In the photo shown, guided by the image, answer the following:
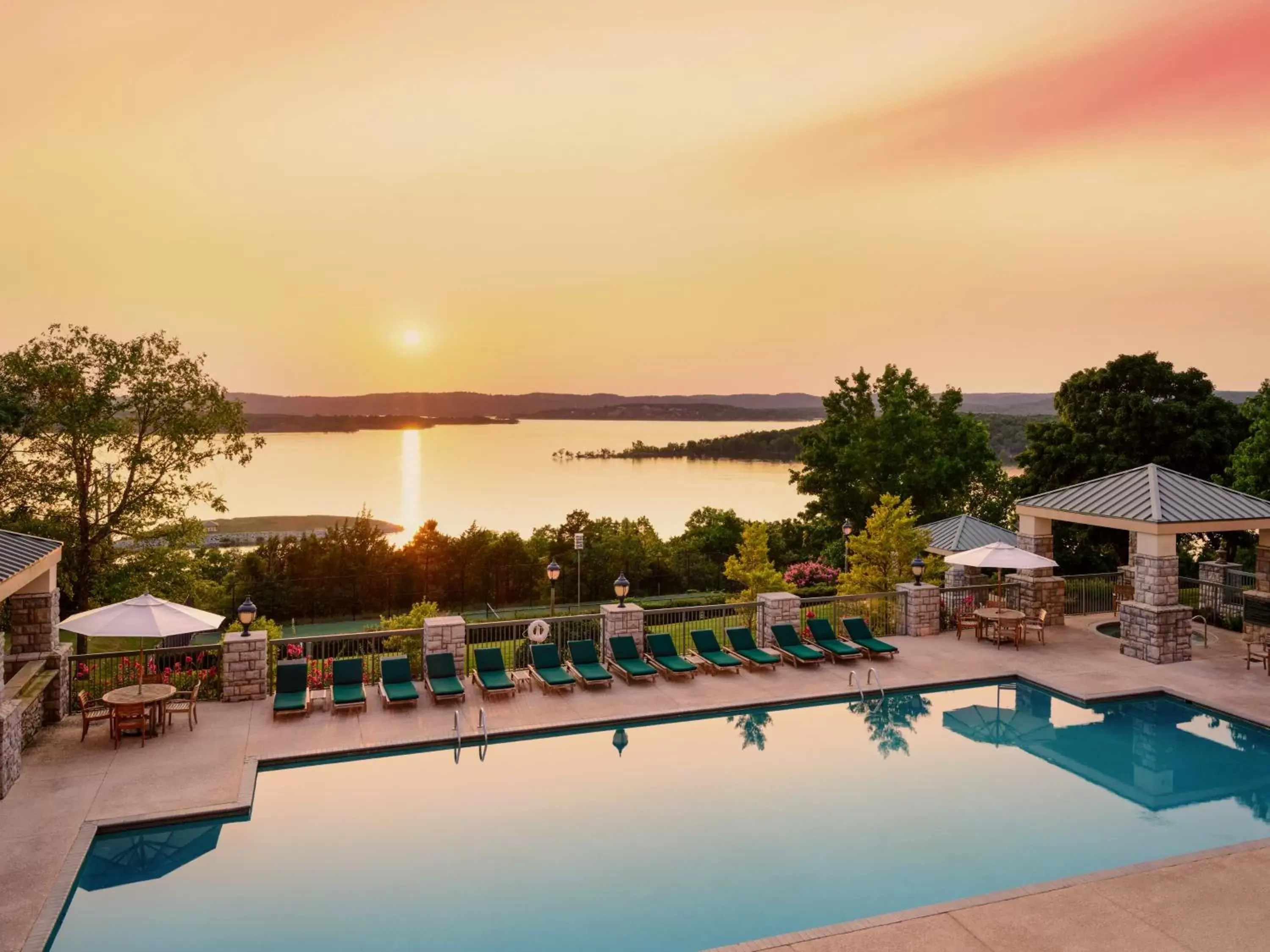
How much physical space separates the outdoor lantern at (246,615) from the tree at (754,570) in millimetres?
13073

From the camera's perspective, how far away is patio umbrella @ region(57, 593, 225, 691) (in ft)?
40.2

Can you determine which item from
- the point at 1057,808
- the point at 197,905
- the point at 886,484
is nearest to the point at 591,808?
the point at 197,905

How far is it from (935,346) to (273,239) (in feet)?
110

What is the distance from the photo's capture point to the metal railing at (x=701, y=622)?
58.2ft

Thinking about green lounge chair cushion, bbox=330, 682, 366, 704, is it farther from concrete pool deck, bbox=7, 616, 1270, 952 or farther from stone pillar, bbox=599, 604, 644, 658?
stone pillar, bbox=599, 604, 644, 658

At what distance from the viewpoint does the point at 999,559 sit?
59.6 feet

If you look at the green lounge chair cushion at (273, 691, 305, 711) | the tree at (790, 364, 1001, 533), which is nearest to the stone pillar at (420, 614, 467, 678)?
the green lounge chair cushion at (273, 691, 305, 711)

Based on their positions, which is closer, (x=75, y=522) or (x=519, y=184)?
(x=75, y=522)

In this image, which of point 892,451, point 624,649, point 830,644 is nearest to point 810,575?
point 892,451

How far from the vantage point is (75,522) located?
71.1 ft

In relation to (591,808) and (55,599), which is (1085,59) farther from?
(55,599)

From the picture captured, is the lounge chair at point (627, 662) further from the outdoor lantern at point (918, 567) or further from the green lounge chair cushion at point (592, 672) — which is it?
the outdoor lantern at point (918, 567)

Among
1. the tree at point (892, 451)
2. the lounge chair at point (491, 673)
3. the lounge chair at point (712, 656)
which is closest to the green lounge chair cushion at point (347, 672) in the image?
the lounge chair at point (491, 673)

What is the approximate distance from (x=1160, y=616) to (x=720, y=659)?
8.69 meters
